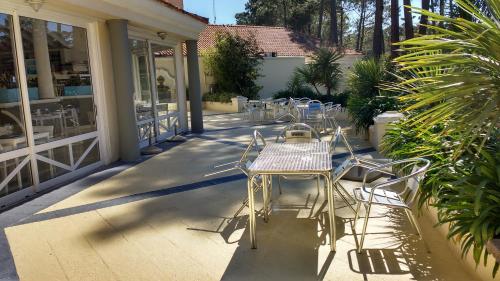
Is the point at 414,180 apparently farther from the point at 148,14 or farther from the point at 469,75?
the point at 148,14

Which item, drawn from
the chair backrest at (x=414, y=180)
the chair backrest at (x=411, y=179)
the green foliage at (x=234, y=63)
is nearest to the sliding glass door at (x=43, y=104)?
the chair backrest at (x=411, y=179)

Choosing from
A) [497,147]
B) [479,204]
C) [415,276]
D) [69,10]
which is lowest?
[415,276]

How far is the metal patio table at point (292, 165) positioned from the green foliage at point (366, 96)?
15.0 feet

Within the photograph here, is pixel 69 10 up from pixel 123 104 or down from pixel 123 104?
up

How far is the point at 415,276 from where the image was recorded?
2912mm

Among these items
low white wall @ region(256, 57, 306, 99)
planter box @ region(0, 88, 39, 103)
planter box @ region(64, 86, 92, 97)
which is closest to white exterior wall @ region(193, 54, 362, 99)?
low white wall @ region(256, 57, 306, 99)

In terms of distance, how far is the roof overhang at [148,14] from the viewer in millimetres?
6039

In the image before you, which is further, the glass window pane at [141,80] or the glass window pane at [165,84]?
the glass window pane at [165,84]

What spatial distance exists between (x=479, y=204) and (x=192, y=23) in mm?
8344

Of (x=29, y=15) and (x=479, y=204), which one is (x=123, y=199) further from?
(x=479, y=204)

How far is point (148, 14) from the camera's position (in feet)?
24.8

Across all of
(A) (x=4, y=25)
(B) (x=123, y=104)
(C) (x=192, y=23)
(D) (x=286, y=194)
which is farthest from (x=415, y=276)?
(C) (x=192, y=23)

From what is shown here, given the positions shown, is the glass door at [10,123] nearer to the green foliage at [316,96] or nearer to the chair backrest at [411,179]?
the chair backrest at [411,179]

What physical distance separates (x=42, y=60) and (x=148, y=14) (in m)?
A: 2.49
